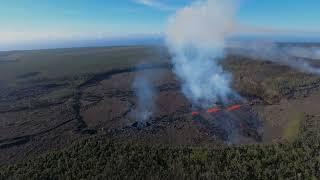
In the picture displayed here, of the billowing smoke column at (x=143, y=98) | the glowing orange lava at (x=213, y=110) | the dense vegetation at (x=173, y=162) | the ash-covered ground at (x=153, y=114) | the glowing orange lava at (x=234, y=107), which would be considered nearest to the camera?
the dense vegetation at (x=173, y=162)

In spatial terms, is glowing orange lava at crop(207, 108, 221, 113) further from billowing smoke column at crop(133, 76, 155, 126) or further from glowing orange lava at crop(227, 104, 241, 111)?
billowing smoke column at crop(133, 76, 155, 126)

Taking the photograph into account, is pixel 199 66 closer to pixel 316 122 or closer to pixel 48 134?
pixel 316 122

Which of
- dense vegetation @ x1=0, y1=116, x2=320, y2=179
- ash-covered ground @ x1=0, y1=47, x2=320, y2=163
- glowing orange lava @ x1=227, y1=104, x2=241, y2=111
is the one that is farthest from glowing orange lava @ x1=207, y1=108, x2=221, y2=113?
dense vegetation @ x1=0, y1=116, x2=320, y2=179

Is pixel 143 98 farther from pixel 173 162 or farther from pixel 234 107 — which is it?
pixel 173 162

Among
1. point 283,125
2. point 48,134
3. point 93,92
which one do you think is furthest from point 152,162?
point 93,92

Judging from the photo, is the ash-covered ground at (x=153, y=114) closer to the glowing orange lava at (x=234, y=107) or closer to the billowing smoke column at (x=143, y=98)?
the glowing orange lava at (x=234, y=107)

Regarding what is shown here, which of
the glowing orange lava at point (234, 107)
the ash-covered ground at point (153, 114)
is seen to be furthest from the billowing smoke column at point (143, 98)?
the glowing orange lava at point (234, 107)
